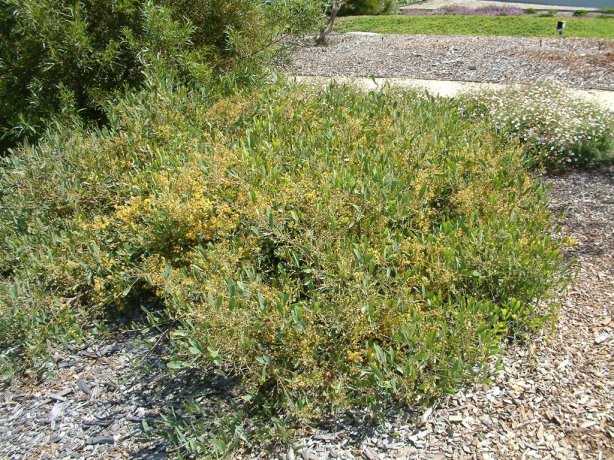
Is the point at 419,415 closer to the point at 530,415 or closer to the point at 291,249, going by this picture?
the point at 530,415

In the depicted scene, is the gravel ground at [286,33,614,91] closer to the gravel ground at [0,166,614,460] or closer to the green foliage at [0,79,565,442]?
the green foliage at [0,79,565,442]

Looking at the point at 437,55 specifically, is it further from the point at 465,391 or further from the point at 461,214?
the point at 465,391

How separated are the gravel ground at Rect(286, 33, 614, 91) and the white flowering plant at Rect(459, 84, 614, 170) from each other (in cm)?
211

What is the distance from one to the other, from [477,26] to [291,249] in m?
13.0

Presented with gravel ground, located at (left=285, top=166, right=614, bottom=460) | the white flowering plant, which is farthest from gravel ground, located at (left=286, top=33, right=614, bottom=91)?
gravel ground, located at (left=285, top=166, right=614, bottom=460)

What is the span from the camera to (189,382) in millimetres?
2906

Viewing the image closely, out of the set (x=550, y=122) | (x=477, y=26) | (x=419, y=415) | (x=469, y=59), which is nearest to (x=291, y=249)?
(x=419, y=415)

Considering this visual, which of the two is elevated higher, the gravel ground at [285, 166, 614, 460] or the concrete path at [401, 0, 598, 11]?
the gravel ground at [285, 166, 614, 460]

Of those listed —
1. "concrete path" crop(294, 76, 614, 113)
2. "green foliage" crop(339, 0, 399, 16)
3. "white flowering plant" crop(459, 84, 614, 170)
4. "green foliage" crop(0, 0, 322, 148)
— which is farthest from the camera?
"green foliage" crop(339, 0, 399, 16)

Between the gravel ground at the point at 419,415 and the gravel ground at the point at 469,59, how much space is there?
5.95 meters

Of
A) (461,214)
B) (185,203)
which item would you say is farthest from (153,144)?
(461,214)

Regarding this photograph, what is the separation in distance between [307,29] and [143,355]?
4625mm

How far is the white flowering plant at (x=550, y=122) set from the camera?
5.51 metres

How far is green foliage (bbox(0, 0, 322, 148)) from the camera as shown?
5.24 metres
